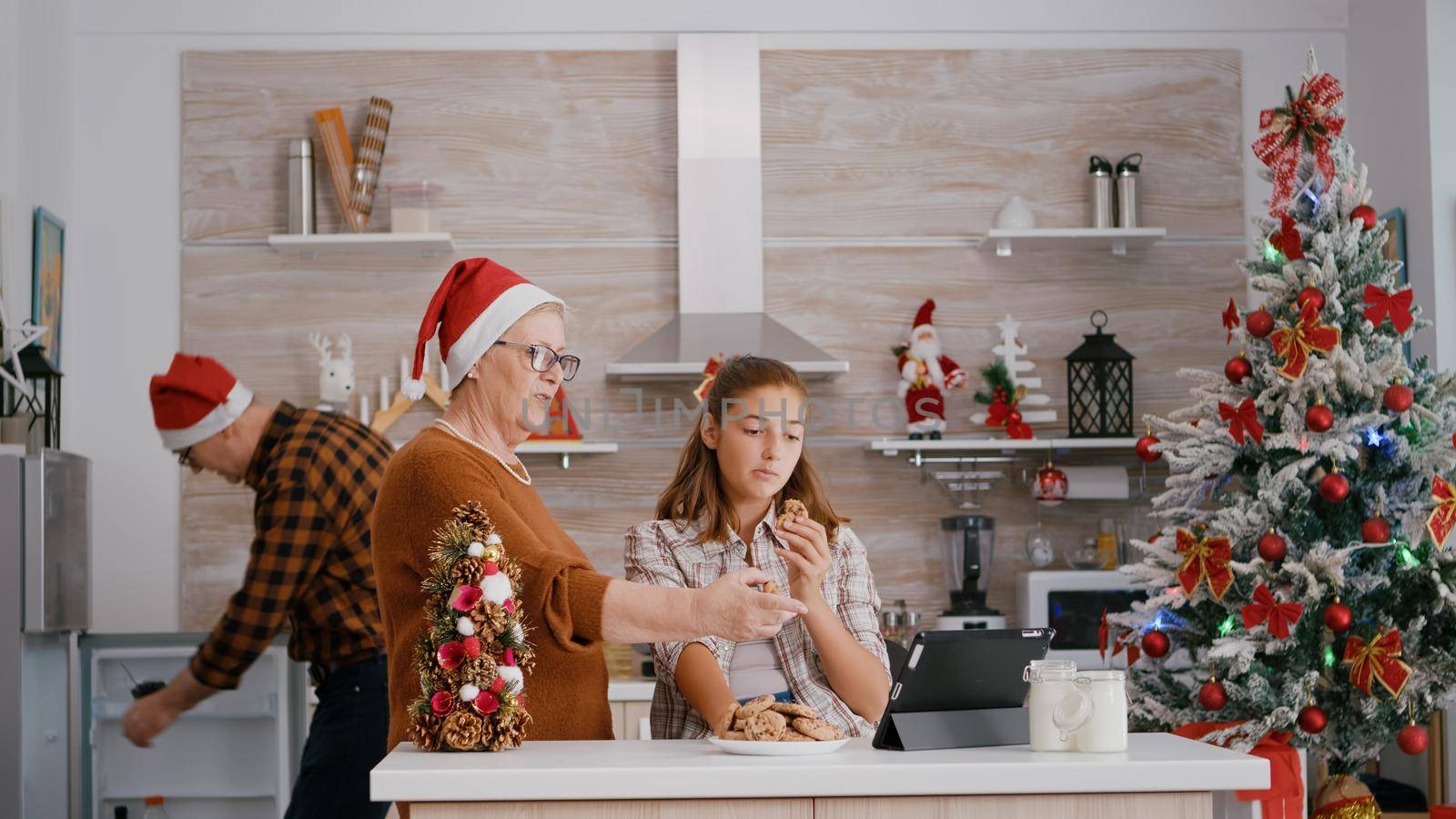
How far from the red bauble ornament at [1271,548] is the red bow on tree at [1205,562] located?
8cm

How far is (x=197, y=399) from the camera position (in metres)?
2.73

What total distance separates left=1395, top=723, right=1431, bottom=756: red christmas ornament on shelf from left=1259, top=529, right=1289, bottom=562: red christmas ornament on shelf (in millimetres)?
Answer: 436

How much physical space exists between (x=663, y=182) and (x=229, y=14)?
4.80 ft

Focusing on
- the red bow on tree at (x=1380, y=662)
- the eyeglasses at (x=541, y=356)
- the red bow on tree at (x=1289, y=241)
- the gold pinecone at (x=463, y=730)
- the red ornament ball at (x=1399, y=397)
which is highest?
the red bow on tree at (x=1289, y=241)

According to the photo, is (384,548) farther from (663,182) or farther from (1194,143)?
(1194,143)

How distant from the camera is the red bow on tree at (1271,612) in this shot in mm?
2982

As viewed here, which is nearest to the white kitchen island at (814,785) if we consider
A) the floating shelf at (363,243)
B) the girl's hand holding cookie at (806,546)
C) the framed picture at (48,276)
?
the girl's hand holding cookie at (806,546)

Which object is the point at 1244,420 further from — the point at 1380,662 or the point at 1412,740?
the point at 1412,740

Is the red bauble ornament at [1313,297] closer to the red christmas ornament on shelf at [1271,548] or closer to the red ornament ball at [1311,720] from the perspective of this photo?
the red christmas ornament on shelf at [1271,548]

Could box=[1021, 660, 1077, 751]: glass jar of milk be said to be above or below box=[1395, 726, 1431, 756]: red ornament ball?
above

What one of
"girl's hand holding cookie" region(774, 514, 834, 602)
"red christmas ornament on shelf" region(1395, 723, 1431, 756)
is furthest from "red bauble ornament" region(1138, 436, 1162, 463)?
"girl's hand holding cookie" region(774, 514, 834, 602)

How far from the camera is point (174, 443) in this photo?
9.19ft

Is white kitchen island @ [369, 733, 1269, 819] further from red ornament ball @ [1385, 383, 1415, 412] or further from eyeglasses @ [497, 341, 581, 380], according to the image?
red ornament ball @ [1385, 383, 1415, 412]

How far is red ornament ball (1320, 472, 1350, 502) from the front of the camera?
304 centimetres
